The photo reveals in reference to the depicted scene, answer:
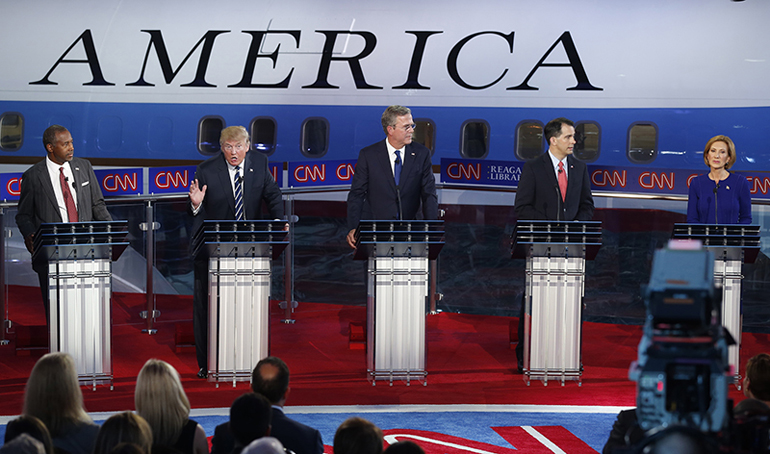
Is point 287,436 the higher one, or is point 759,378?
point 759,378

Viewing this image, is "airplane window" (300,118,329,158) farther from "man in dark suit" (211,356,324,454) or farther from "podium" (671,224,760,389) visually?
"man in dark suit" (211,356,324,454)

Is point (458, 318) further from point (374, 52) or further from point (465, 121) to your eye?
point (374, 52)

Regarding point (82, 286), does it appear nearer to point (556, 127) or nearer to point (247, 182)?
point (247, 182)

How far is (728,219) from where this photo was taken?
766 centimetres

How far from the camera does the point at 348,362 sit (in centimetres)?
806

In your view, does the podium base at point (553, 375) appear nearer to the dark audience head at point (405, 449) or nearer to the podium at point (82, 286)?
the podium at point (82, 286)

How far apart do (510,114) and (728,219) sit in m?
4.00

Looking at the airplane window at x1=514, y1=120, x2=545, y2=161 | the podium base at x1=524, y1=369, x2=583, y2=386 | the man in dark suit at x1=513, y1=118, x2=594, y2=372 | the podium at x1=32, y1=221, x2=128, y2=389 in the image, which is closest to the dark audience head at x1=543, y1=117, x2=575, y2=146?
the man in dark suit at x1=513, y1=118, x2=594, y2=372

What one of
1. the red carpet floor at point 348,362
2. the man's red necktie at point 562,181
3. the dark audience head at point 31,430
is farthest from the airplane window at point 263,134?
the dark audience head at point 31,430

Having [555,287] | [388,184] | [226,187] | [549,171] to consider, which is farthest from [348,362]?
[549,171]

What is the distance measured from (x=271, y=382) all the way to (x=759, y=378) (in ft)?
7.78

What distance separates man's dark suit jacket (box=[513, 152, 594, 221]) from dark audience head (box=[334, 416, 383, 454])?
4.25 meters

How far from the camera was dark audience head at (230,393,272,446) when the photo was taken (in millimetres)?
3557

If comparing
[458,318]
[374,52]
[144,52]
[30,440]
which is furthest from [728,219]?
[144,52]
